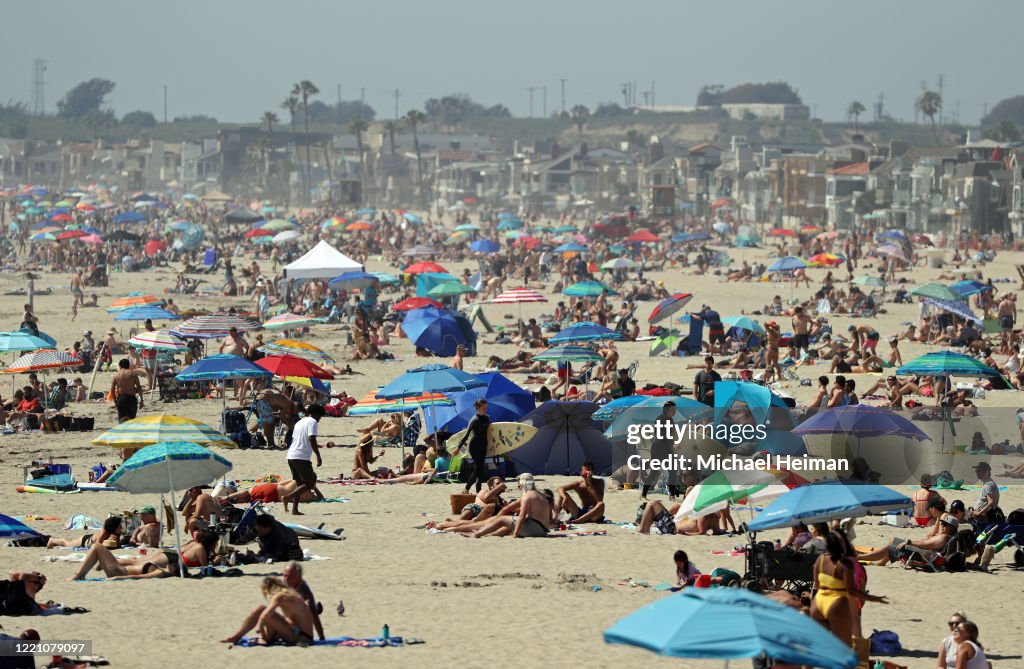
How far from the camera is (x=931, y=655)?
30.8 ft

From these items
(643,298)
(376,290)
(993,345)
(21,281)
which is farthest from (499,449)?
(21,281)

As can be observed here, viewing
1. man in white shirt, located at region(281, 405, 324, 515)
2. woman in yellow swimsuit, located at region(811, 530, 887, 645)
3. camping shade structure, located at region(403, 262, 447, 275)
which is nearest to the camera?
woman in yellow swimsuit, located at region(811, 530, 887, 645)

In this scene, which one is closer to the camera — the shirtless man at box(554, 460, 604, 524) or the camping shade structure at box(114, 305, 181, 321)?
the shirtless man at box(554, 460, 604, 524)

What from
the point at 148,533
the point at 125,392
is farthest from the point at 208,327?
the point at 148,533

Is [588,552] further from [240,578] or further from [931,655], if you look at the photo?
[931,655]

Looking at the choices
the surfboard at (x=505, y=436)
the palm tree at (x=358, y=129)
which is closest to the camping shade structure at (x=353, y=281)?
the surfboard at (x=505, y=436)

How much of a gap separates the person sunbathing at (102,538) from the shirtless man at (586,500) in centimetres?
380

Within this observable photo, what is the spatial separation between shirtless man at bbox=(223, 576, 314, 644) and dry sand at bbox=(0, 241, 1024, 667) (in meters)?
0.14

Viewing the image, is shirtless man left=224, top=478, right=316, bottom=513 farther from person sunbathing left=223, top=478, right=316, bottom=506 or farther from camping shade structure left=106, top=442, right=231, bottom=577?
camping shade structure left=106, top=442, right=231, bottom=577

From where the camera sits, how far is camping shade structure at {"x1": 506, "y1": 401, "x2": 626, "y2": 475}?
1574 centimetres

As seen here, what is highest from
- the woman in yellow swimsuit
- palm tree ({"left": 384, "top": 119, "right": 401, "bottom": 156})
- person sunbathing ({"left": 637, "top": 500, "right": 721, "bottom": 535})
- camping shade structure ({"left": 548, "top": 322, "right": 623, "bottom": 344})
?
palm tree ({"left": 384, "top": 119, "right": 401, "bottom": 156})

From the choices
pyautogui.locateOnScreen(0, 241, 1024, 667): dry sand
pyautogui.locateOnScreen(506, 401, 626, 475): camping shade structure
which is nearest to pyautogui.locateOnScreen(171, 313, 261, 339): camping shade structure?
pyautogui.locateOnScreen(0, 241, 1024, 667): dry sand

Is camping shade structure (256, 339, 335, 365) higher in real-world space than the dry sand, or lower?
higher

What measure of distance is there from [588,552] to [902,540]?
2.51m
